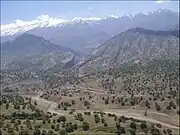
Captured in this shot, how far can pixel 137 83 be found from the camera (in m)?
188

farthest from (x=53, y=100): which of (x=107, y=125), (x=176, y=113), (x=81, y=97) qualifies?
(x=107, y=125)

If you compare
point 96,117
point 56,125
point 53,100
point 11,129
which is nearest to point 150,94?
point 53,100

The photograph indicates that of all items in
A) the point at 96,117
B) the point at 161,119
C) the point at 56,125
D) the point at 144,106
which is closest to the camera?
the point at 56,125

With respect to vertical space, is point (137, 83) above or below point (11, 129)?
above

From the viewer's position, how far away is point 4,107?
429ft

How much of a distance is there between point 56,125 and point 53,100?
82.0 m

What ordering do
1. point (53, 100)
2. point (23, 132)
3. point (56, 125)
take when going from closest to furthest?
point (23, 132) → point (56, 125) → point (53, 100)

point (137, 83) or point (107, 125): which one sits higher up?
point (137, 83)

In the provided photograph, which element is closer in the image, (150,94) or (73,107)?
(73,107)

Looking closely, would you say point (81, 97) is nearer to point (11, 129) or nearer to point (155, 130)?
point (155, 130)

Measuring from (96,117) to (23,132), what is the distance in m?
31.2

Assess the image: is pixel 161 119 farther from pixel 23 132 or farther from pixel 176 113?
pixel 23 132

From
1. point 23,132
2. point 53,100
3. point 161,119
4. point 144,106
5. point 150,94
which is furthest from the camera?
point 53,100

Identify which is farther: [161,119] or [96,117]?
[161,119]
